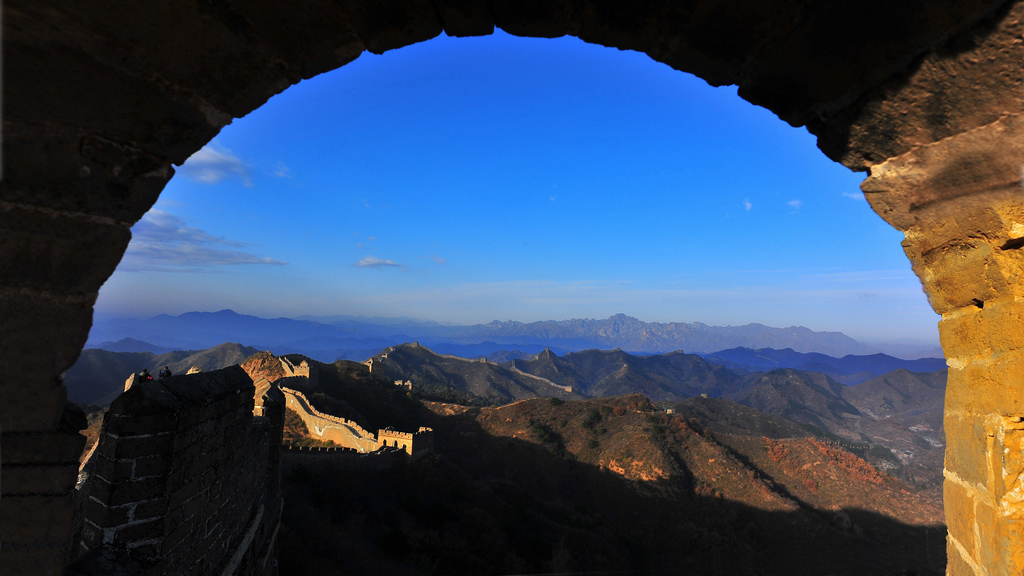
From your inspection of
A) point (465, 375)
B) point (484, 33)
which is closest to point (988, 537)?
point (484, 33)

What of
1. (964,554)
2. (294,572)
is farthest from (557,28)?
(294,572)

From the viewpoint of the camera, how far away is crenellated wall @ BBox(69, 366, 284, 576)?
2.99 m

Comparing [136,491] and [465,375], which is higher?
[136,491]

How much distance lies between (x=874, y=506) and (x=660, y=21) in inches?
1899

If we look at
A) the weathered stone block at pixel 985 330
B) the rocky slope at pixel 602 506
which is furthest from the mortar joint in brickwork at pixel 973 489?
the rocky slope at pixel 602 506

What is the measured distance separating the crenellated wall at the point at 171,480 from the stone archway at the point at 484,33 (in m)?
1.33

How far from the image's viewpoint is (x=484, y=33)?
1916 mm

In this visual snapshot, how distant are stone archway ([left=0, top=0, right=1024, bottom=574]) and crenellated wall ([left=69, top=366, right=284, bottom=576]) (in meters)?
1.33

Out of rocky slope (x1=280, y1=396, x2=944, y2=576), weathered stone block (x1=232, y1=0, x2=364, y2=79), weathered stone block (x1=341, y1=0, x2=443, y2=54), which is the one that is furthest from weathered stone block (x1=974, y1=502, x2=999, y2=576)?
rocky slope (x1=280, y1=396, x2=944, y2=576)

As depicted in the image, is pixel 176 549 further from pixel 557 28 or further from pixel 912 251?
pixel 912 251

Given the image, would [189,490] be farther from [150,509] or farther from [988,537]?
[988,537]

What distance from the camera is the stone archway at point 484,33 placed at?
58.7 inches

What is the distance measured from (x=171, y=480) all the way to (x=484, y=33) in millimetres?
3938

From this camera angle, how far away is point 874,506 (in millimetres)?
34344
